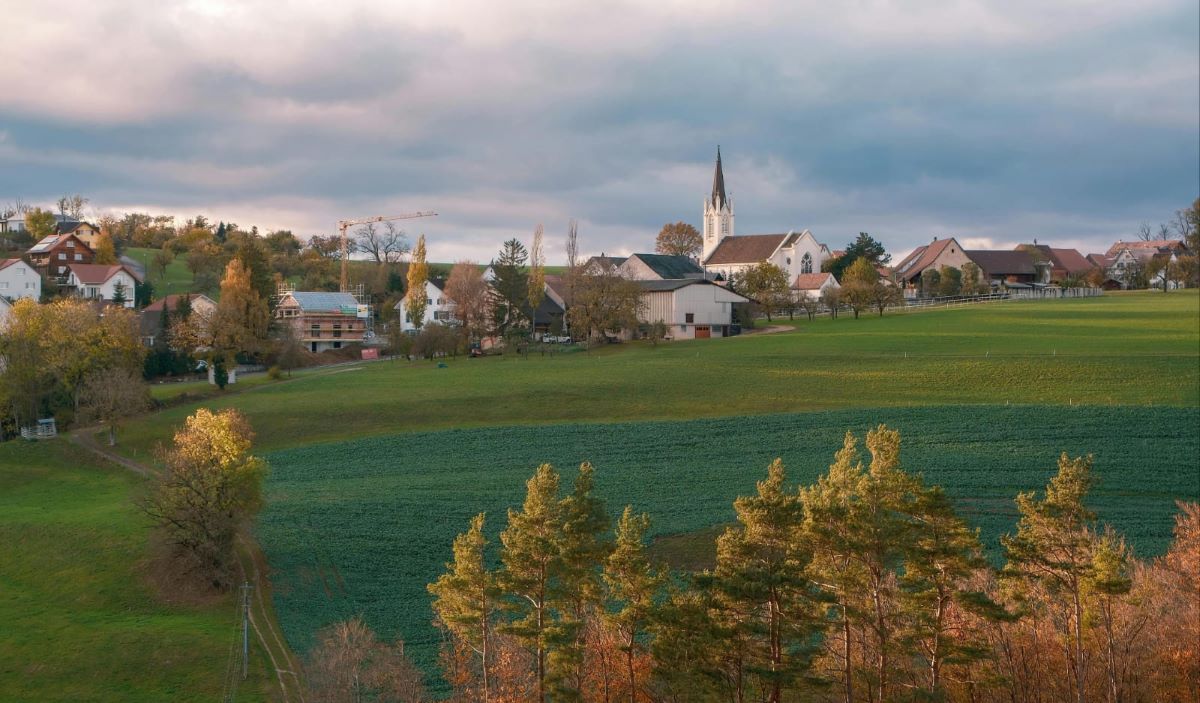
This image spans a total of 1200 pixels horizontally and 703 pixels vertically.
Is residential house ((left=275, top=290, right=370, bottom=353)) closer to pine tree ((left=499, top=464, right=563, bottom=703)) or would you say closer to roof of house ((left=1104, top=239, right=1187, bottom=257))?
pine tree ((left=499, top=464, right=563, bottom=703))

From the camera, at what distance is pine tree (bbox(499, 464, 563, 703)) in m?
23.2

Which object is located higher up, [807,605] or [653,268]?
[653,268]

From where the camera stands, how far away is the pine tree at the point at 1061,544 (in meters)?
24.3

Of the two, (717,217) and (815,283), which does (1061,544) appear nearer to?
(815,283)

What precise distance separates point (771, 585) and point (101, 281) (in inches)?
3710

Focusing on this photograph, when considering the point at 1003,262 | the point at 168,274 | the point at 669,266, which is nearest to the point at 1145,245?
the point at 1003,262

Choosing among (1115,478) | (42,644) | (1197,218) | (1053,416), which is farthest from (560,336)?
(1197,218)

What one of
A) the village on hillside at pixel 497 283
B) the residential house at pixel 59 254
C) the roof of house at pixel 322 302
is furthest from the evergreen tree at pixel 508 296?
the residential house at pixel 59 254

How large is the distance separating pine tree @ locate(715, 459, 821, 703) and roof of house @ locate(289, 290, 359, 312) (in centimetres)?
7451

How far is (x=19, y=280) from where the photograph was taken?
94.7m

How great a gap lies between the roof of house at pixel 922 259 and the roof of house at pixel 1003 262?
3.26m

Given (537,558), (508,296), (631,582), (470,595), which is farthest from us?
(508,296)

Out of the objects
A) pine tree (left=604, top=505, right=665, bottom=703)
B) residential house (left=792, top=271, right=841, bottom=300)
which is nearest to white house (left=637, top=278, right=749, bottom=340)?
residential house (left=792, top=271, right=841, bottom=300)

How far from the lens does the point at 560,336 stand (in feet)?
302
